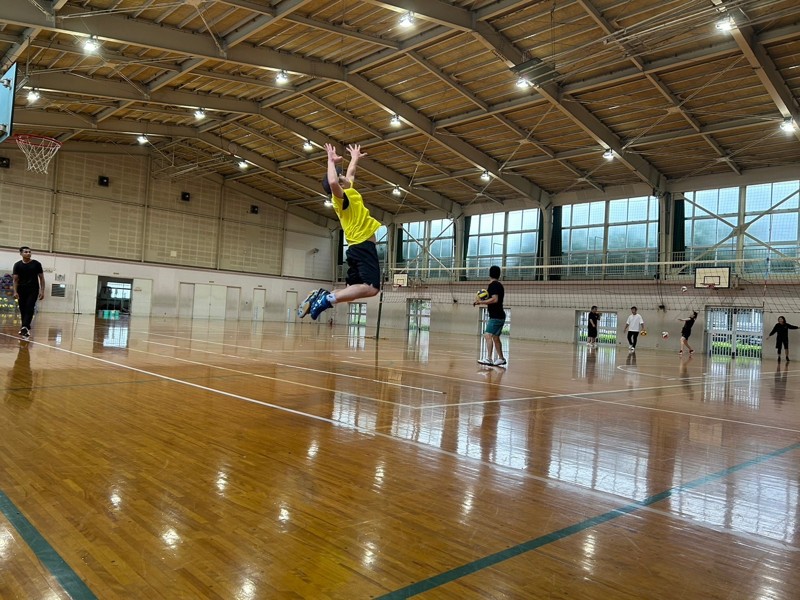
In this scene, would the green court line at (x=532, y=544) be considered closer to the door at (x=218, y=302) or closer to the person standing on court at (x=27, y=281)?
the person standing on court at (x=27, y=281)

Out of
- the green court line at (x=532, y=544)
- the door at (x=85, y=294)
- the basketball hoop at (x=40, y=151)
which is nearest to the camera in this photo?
the green court line at (x=532, y=544)

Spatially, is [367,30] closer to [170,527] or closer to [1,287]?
[170,527]

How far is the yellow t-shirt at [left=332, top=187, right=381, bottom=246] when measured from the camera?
20.9 ft

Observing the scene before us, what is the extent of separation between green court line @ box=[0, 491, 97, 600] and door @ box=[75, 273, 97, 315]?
108ft

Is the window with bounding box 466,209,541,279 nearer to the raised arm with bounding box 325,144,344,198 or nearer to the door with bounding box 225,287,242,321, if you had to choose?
the door with bounding box 225,287,242,321

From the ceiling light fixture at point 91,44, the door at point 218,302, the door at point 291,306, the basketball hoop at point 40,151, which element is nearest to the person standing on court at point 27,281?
the ceiling light fixture at point 91,44

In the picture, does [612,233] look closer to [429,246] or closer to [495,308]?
[429,246]

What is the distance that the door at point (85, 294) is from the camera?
3128cm

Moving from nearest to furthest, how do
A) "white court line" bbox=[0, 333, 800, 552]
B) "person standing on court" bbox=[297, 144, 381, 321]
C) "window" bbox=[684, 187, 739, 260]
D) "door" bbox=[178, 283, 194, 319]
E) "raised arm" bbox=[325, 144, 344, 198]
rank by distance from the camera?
"white court line" bbox=[0, 333, 800, 552], "raised arm" bbox=[325, 144, 344, 198], "person standing on court" bbox=[297, 144, 381, 321], "window" bbox=[684, 187, 739, 260], "door" bbox=[178, 283, 194, 319]

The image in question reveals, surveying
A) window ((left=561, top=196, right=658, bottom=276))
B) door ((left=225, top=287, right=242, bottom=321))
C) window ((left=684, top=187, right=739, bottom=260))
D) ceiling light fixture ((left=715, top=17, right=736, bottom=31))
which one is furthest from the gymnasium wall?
ceiling light fixture ((left=715, top=17, right=736, bottom=31))

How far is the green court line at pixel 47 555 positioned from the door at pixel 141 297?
33.6 m

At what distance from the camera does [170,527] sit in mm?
2426

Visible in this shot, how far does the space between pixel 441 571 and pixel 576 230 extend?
29.0 metres

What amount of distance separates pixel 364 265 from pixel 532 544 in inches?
174
